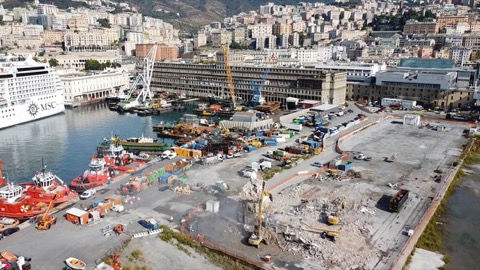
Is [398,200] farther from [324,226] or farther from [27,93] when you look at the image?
[27,93]

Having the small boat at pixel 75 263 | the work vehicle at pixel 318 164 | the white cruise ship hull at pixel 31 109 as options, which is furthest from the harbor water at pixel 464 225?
the white cruise ship hull at pixel 31 109

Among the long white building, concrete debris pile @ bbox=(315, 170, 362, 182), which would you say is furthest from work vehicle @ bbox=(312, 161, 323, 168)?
the long white building

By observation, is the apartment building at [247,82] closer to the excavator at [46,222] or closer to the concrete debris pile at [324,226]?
the concrete debris pile at [324,226]

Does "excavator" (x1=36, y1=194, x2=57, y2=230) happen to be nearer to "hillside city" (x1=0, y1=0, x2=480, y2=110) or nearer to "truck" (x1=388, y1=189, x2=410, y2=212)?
→ "truck" (x1=388, y1=189, x2=410, y2=212)

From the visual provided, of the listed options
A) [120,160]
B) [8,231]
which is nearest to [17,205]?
[8,231]

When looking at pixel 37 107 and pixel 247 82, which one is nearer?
pixel 37 107

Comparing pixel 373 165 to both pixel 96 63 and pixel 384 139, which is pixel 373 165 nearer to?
pixel 384 139

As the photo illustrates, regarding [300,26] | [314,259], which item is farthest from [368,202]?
[300,26]
